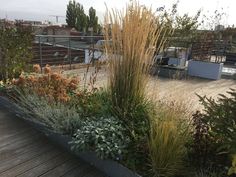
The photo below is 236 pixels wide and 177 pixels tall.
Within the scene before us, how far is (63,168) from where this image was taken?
2059mm

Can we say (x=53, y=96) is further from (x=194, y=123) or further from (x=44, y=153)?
(x=194, y=123)

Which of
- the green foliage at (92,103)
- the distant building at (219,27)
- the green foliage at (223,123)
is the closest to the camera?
the green foliage at (223,123)

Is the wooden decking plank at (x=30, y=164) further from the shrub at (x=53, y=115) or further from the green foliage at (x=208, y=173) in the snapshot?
the green foliage at (x=208, y=173)

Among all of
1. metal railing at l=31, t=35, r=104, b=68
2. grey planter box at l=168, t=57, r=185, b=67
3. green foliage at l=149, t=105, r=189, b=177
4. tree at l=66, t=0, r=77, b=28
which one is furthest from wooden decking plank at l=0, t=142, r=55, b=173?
tree at l=66, t=0, r=77, b=28

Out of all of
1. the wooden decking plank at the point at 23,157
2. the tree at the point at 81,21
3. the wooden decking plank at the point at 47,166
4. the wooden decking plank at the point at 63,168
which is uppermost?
the tree at the point at 81,21

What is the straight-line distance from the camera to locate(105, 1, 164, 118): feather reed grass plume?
2.23 metres

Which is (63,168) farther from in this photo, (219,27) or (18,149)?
(219,27)

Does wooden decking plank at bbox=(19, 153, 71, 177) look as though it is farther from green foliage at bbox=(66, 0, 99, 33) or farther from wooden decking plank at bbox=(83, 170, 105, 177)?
green foliage at bbox=(66, 0, 99, 33)

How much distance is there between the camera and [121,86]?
7.90 ft

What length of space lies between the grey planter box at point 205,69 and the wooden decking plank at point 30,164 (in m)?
4.85

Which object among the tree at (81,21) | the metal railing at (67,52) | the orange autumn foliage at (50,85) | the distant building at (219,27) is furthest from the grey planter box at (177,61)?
the tree at (81,21)

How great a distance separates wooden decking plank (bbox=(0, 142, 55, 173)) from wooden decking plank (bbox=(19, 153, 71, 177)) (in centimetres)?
16

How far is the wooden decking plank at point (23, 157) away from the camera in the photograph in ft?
6.64

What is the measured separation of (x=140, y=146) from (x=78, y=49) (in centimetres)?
784
